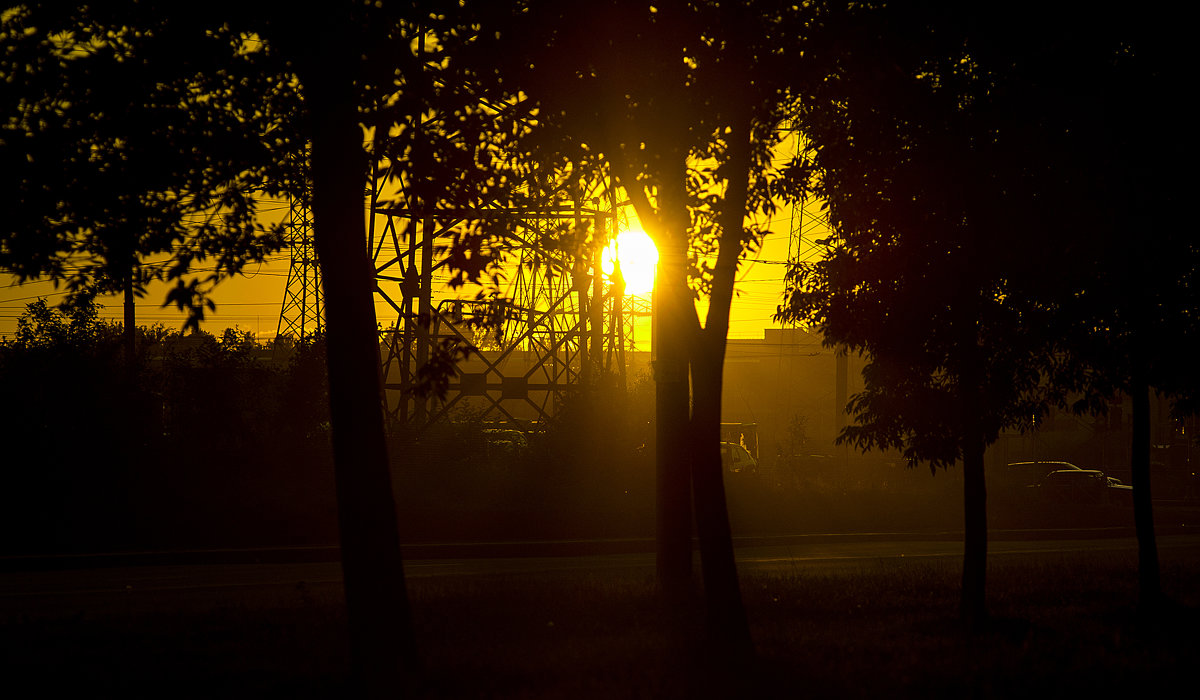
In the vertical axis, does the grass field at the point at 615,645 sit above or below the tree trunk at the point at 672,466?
below

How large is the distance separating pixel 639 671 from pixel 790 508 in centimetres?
2291

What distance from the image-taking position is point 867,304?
11.8 m

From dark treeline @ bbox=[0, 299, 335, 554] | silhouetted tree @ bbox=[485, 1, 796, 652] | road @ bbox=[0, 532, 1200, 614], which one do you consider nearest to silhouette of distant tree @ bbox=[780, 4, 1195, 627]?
silhouetted tree @ bbox=[485, 1, 796, 652]

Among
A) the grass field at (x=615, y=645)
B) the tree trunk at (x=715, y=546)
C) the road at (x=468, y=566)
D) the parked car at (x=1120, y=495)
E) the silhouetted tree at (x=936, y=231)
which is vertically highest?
the silhouetted tree at (x=936, y=231)

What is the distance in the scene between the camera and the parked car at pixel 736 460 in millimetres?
39281

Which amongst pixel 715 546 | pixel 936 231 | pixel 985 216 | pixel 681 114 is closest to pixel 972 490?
pixel 936 231

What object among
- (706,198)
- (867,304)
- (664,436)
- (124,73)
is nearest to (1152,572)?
(867,304)

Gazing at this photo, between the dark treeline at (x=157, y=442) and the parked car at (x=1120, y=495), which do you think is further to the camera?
the parked car at (x=1120, y=495)

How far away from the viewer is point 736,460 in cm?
4081

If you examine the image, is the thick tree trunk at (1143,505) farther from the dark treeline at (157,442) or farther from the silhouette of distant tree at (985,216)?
the dark treeline at (157,442)

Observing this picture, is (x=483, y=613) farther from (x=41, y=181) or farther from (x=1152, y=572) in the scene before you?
(x=1152, y=572)

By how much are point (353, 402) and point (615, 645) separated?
10.7 ft

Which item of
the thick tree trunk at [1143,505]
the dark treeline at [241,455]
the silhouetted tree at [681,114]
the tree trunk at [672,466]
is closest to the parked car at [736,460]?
the dark treeline at [241,455]

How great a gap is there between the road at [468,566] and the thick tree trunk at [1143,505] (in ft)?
20.2
